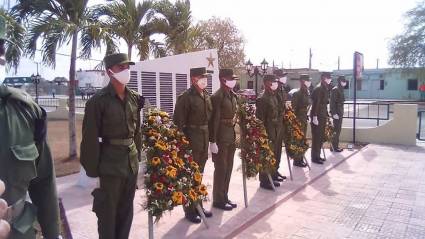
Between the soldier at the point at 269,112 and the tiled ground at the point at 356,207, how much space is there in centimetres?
60

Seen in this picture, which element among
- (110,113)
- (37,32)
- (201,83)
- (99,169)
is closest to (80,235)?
(99,169)

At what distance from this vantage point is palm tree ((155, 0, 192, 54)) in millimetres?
9055

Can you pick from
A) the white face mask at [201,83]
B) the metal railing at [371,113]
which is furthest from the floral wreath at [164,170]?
the metal railing at [371,113]

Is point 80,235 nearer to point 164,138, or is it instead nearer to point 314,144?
point 164,138

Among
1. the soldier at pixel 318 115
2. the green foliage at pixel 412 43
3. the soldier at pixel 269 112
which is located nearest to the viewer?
the soldier at pixel 269 112

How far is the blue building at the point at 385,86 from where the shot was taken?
39.6m

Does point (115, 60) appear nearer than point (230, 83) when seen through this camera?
Yes

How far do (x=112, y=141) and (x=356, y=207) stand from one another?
372 centimetres

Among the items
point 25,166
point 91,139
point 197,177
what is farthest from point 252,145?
point 25,166

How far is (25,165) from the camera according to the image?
145 centimetres

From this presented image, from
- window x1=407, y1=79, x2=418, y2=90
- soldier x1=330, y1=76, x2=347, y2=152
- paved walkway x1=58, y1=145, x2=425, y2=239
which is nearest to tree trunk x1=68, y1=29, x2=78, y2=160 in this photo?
paved walkway x1=58, y1=145, x2=425, y2=239

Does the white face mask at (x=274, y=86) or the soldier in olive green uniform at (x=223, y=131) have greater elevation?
the white face mask at (x=274, y=86)

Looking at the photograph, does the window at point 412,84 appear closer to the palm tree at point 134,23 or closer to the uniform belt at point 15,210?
the palm tree at point 134,23

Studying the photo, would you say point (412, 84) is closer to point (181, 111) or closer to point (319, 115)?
point (319, 115)
